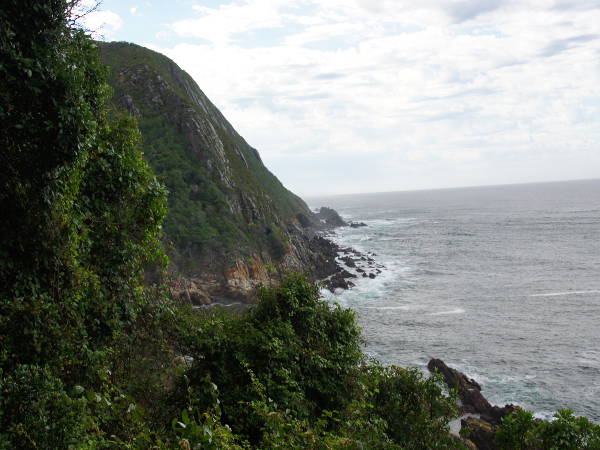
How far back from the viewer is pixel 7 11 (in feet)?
25.2

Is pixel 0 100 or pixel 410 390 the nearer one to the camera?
pixel 0 100

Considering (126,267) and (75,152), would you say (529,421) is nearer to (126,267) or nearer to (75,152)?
(126,267)

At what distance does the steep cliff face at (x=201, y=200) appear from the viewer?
44156 millimetres

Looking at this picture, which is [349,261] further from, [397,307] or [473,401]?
[473,401]

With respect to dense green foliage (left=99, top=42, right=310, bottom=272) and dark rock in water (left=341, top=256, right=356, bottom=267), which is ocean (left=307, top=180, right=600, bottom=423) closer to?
dark rock in water (left=341, top=256, right=356, bottom=267)

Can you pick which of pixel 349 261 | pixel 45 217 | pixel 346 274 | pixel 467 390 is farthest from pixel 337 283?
pixel 45 217

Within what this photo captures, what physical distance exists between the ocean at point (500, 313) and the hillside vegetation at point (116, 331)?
674 inches

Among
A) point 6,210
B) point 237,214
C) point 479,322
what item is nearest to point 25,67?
point 6,210

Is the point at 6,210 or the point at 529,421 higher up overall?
the point at 6,210

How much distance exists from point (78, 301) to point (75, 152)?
9.79 feet

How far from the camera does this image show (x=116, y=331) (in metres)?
10.2

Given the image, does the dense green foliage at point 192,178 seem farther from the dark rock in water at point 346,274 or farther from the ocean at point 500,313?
the ocean at point 500,313

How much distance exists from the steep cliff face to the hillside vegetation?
25430 mm

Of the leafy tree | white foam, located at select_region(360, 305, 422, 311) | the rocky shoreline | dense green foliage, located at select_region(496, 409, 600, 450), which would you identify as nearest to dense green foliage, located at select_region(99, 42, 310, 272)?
the rocky shoreline
